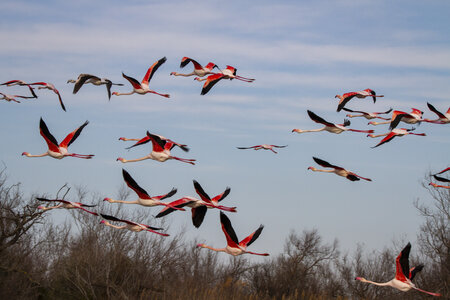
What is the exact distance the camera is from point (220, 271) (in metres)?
47.4

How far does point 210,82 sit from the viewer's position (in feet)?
60.8

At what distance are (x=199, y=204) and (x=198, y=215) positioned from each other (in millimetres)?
1081

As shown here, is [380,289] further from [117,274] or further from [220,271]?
[117,274]

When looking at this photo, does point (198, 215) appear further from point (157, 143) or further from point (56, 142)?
point (56, 142)

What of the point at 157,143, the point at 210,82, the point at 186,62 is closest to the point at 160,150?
the point at 157,143

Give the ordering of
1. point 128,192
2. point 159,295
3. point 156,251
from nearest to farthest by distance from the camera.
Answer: point 159,295 → point 156,251 → point 128,192

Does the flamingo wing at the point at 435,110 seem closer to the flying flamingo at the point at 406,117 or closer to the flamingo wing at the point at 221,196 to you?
the flying flamingo at the point at 406,117

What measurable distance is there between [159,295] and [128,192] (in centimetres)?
2225

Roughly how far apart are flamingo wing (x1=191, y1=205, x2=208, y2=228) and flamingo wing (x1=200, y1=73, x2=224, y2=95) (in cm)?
330

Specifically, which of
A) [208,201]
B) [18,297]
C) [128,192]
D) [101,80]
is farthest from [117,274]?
[128,192]

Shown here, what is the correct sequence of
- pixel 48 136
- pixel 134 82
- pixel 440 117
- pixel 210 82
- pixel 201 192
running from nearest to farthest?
pixel 201 192, pixel 48 136, pixel 440 117, pixel 210 82, pixel 134 82

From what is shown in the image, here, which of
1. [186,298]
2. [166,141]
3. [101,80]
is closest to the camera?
[166,141]

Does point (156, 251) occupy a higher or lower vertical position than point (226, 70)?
lower

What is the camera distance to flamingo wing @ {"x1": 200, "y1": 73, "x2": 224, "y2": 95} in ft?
59.5
